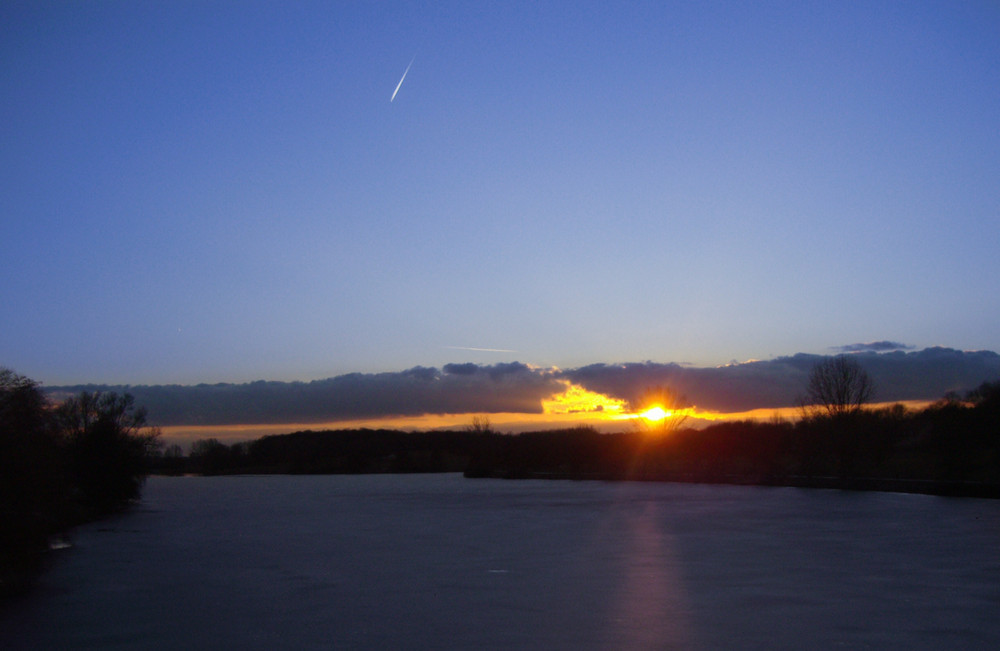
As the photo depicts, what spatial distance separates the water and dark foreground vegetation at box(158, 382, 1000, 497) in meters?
16.5

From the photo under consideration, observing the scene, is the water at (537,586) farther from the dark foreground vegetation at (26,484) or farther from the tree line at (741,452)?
the tree line at (741,452)

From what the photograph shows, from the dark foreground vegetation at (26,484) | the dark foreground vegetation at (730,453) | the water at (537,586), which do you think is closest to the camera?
the water at (537,586)

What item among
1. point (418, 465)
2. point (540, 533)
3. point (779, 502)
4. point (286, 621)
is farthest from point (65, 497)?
point (418, 465)

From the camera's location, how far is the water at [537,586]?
10320mm

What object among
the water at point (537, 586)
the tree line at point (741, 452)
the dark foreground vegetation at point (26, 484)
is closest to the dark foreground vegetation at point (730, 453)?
the tree line at point (741, 452)

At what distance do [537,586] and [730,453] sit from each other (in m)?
67.4

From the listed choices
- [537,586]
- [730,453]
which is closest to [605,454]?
[730,453]

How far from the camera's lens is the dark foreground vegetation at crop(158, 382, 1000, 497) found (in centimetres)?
4319

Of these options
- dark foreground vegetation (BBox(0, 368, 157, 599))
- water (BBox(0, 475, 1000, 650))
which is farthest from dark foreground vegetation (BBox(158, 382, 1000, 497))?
dark foreground vegetation (BBox(0, 368, 157, 599))

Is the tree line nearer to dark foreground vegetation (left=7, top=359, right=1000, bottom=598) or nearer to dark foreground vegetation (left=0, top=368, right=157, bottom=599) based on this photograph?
dark foreground vegetation (left=7, top=359, right=1000, bottom=598)

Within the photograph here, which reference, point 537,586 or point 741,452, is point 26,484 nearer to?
point 537,586

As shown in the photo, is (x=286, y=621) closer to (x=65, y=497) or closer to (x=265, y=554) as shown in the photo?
(x=65, y=497)

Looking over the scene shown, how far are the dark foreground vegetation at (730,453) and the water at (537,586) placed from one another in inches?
651

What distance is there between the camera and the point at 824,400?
2266 inches
